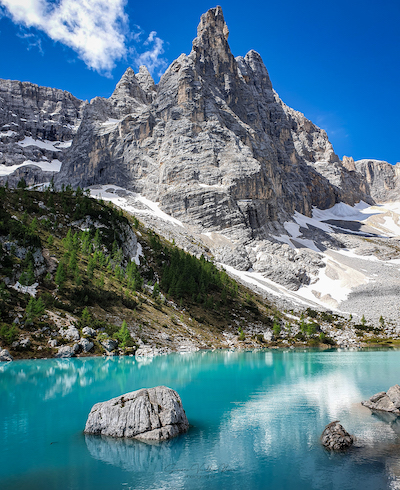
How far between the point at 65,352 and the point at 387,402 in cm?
3866

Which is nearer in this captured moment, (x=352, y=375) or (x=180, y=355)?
(x=352, y=375)

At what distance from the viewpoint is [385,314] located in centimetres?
10962

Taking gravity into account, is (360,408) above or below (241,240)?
below

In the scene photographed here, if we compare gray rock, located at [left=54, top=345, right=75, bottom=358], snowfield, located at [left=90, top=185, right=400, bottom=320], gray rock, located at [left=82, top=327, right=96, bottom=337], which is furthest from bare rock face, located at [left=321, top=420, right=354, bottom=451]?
snowfield, located at [left=90, top=185, right=400, bottom=320]

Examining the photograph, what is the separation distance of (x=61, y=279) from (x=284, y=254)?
108 m

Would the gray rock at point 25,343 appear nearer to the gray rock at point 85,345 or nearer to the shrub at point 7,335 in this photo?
the shrub at point 7,335

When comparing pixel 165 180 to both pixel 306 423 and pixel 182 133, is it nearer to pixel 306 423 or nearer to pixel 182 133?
pixel 182 133

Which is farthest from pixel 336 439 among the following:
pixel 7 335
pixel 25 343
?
pixel 7 335

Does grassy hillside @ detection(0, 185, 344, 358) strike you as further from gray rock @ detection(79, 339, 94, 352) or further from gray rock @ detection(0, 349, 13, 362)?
gray rock @ detection(79, 339, 94, 352)

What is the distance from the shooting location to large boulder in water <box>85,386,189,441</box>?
61.1ft

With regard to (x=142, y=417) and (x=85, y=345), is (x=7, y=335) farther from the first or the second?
(x=142, y=417)

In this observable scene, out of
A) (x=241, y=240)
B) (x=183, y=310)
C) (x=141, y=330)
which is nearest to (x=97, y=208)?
(x=183, y=310)

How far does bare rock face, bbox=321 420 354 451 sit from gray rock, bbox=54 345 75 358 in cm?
3795

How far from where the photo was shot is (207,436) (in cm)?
1944
